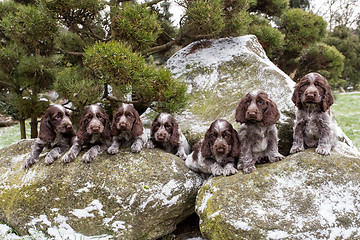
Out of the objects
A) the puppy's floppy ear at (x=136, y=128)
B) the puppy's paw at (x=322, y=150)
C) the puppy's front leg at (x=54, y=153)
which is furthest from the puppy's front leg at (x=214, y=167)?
the puppy's front leg at (x=54, y=153)

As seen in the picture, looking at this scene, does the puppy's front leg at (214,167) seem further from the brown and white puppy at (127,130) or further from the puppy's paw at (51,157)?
the puppy's paw at (51,157)

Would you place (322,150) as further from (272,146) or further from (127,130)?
(127,130)

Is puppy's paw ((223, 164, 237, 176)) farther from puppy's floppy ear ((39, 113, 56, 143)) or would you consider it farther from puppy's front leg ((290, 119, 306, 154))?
puppy's floppy ear ((39, 113, 56, 143))

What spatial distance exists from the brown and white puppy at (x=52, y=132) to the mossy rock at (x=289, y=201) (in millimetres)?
2434

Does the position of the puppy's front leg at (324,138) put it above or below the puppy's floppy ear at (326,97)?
below

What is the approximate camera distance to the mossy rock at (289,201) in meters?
2.91

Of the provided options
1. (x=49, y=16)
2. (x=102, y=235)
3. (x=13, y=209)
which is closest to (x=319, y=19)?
(x=49, y=16)

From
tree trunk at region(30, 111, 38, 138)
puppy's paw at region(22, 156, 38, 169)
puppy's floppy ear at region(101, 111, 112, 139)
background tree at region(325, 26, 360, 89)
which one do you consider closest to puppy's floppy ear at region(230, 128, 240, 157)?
puppy's floppy ear at region(101, 111, 112, 139)

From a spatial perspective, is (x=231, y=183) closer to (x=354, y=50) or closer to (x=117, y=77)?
(x=117, y=77)

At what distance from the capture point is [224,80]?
648cm

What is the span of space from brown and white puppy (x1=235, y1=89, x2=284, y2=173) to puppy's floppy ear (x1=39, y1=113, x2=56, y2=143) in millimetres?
2900

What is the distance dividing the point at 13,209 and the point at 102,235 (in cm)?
147

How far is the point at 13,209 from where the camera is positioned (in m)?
3.97

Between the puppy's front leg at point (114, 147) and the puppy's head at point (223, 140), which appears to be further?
the puppy's front leg at point (114, 147)
